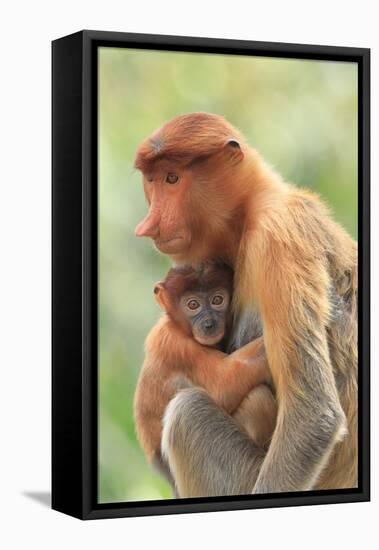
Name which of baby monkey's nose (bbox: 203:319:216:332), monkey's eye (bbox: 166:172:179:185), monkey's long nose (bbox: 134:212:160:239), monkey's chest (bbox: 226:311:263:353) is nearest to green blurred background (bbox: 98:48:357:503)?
monkey's long nose (bbox: 134:212:160:239)

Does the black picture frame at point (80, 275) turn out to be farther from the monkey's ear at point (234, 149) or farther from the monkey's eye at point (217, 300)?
the monkey's eye at point (217, 300)

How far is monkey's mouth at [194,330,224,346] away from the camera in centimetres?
690

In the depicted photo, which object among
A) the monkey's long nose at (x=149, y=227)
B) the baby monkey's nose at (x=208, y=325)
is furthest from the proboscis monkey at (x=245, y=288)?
the baby monkey's nose at (x=208, y=325)

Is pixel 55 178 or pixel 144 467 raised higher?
pixel 55 178

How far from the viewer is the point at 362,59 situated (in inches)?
294

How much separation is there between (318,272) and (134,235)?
97 centimetres

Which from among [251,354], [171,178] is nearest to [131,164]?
[171,178]

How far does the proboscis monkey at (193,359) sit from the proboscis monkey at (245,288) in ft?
0.15

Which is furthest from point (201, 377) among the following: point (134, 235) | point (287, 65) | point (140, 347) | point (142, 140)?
point (287, 65)

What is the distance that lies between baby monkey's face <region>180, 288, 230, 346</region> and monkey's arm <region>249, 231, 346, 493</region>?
7.4 inches

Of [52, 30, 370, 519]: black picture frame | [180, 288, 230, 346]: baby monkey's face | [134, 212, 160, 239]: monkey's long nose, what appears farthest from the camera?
[180, 288, 230, 346]: baby monkey's face

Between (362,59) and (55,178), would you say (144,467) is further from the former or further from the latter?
(362,59)

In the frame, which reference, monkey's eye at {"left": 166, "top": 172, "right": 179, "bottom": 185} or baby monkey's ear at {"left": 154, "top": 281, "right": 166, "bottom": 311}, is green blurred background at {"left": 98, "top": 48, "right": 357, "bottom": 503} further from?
monkey's eye at {"left": 166, "top": 172, "right": 179, "bottom": 185}

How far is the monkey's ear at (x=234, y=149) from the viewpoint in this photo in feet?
22.9
